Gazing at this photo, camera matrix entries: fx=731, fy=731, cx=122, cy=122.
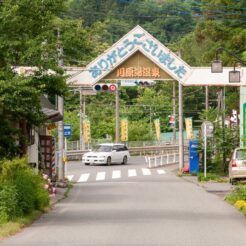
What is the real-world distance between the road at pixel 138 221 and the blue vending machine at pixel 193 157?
12.8 m

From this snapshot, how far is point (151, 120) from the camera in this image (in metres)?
102

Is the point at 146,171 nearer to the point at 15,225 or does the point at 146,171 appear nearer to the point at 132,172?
the point at 132,172

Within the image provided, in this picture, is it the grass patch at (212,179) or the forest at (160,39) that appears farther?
the forest at (160,39)

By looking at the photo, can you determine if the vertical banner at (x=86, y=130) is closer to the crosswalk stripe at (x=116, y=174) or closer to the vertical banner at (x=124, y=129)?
the vertical banner at (x=124, y=129)

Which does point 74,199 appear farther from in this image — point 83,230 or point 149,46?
point 83,230

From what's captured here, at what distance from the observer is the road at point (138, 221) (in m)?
14.0

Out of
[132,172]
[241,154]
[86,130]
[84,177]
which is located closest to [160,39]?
[86,130]

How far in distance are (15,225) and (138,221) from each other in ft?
10.3

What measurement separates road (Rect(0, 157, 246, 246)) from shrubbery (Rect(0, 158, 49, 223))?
51 centimetres

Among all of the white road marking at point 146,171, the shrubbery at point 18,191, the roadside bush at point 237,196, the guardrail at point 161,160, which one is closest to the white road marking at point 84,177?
the white road marking at point 146,171

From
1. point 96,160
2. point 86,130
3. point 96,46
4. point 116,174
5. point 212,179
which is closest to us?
point 96,46

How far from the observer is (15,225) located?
1636cm

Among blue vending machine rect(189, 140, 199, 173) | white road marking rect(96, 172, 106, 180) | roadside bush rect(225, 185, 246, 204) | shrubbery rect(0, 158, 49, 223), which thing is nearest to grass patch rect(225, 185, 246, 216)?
roadside bush rect(225, 185, 246, 204)

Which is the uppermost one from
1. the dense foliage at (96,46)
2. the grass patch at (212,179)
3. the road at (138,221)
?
the dense foliage at (96,46)
